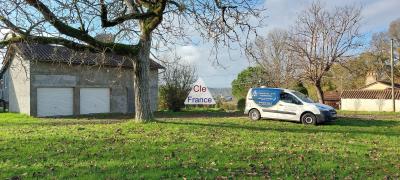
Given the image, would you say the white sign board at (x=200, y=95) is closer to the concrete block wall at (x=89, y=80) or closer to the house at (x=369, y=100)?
the concrete block wall at (x=89, y=80)

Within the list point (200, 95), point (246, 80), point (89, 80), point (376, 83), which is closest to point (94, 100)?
→ point (89, 80)

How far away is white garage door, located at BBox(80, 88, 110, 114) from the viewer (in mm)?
31516

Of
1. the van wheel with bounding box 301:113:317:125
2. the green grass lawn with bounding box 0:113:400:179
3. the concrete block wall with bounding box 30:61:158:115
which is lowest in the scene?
the green grass lawn with bounding box 0:113:400:179

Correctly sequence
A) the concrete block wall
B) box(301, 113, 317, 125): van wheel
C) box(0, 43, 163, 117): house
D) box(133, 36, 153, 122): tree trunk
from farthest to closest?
the concrete block wall → box(0, 43, 163, 117): house → box(301, 113, 317, 125): van wheel → box(133, 36, 153, 122): tree trunk

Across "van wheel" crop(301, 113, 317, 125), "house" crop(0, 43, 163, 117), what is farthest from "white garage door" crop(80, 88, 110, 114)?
"van wheel" crop(301, 113, 317, 125)

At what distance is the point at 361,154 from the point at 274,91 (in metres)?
10.9

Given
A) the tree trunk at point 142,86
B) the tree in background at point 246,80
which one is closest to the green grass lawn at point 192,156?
the tree trunk at point 142,86

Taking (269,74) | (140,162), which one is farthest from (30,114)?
(269,74)

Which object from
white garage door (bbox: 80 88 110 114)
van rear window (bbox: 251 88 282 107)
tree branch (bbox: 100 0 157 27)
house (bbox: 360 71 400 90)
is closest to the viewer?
tree branch (bbox: 100 0 157 27)

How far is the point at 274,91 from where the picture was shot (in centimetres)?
2050

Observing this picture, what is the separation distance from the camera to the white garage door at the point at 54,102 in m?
28.7

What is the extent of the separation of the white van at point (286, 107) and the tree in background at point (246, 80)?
28.3 m

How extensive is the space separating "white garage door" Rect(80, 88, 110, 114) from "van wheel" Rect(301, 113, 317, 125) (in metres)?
18.1

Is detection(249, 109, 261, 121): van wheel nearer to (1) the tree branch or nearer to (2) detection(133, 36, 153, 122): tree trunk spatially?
Result: (2) detection(133, 36, 153, 122): tree trunk
